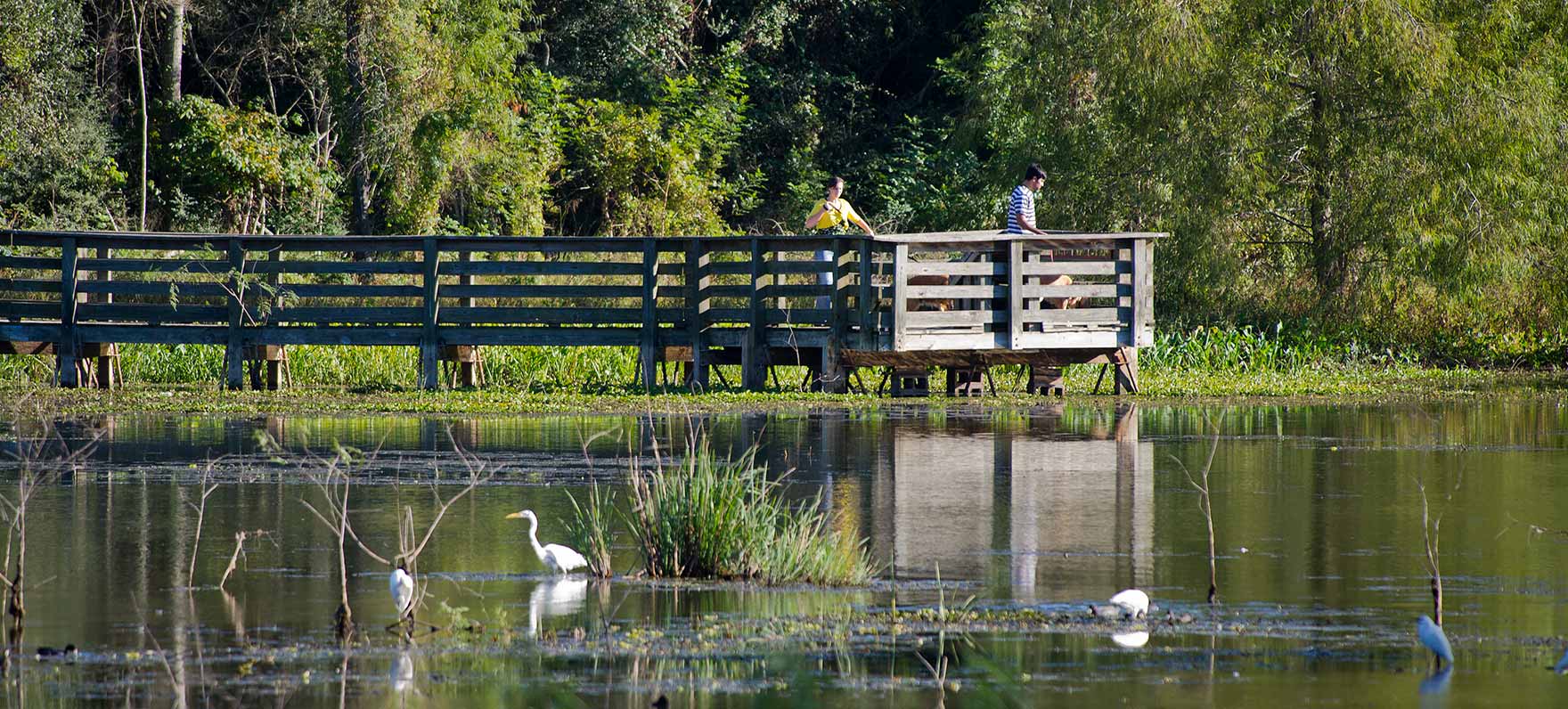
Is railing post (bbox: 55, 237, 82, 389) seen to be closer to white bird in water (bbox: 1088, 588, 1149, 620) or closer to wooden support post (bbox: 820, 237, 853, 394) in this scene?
wooden support post (bbox: 820, 237, 853, 394)

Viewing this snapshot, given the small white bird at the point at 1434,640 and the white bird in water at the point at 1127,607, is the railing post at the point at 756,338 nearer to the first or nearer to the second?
the white bird in water at the point at 1127,607

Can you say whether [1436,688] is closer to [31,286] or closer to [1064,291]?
[1064,291]

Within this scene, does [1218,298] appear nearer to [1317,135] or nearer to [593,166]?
[1317,135]

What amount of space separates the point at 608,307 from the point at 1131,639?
1400cm

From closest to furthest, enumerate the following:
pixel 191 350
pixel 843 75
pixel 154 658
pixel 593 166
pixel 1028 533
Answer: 1. pixel 154 658
2. pixel 1028 533
3. pixel 191 350
4. pixel 593 166
5. pixel 843 75

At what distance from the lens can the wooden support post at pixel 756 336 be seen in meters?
21.7

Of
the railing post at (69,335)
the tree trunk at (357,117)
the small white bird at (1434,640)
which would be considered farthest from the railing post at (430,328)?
the small white bird at (1434,640)

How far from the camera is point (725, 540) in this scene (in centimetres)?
995

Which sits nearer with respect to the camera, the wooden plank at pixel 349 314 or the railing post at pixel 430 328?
the railing post at pixel 430 328

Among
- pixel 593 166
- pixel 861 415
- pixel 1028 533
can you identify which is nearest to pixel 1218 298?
pixel 861 415

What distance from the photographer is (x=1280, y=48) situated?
28.7 meters

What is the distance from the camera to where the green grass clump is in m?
9.85

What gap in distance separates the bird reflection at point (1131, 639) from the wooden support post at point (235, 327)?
49.9ft

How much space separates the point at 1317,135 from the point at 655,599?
21738 millimetres
